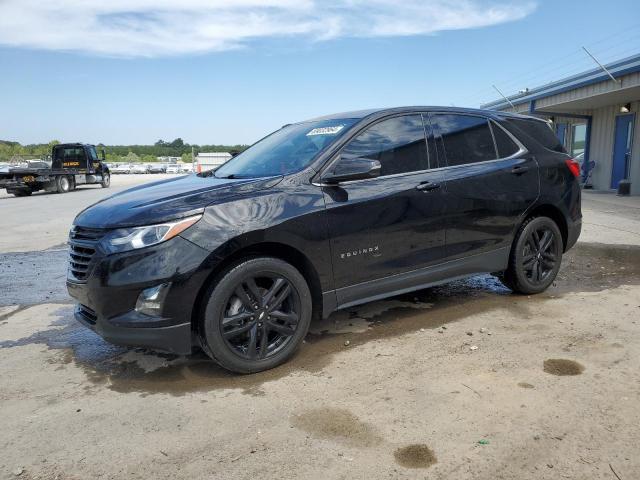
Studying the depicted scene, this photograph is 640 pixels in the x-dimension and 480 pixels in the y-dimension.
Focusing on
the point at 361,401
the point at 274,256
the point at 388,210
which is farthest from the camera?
the point at 388,210

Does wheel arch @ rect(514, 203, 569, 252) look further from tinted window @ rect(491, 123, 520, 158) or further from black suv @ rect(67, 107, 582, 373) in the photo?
tinted window @ rect(491, 123, 520, 158)

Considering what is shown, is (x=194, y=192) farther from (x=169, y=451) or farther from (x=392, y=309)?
(x=392, y=309)

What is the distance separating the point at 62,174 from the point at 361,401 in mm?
23803

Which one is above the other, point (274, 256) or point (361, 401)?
point (274, 256)

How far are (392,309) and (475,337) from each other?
3.11ft

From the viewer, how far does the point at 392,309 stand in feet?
15.9

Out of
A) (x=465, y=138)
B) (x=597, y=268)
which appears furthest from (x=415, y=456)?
(x=597, y=268)

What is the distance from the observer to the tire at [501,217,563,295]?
4.91 m

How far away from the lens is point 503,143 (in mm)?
4848

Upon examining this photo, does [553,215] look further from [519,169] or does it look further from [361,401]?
[361,401]

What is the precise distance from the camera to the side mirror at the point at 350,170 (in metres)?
3.60

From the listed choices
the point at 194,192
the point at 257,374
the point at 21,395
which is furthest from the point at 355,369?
the point at 21,395

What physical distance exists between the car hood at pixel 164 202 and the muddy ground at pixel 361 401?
1.09 meters

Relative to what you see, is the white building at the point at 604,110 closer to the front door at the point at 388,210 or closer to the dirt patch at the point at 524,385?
A: the front door at the point at 388,210
